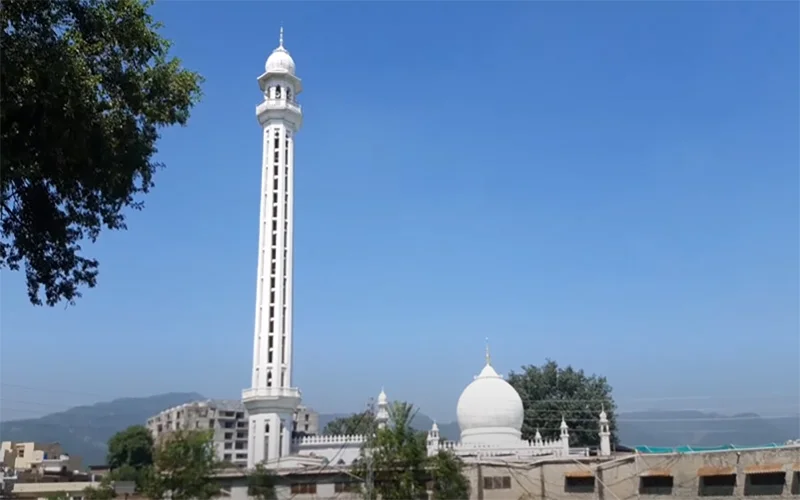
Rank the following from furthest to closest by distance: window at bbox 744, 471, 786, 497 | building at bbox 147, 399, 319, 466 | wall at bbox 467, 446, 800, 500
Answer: building at bbox 147, 399, 319, 466 < wall at bbox 467, 446, 800, 500 < window at bbox 744, 471, 786, 497

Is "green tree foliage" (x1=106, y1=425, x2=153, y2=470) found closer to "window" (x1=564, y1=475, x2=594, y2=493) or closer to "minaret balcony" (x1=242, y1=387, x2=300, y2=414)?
"minaret balcony" (x1=242, y1=387, x2=300, y2=414)

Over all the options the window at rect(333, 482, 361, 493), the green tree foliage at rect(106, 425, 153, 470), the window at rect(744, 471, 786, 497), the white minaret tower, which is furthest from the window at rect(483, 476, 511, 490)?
the green tree foliage at rect(106, 425, 153, 470)

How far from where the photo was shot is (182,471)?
28.5 metres

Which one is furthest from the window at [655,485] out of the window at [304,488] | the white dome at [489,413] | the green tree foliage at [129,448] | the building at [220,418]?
the building at [220,418]

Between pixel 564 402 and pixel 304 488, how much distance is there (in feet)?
75.7

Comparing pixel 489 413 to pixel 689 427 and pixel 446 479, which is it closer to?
pixel 446 479

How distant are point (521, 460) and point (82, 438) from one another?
180 m

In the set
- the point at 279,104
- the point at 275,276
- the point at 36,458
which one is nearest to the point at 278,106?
the point at 279,104

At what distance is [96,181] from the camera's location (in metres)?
12.0

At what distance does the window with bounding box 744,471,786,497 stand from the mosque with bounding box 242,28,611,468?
783cm

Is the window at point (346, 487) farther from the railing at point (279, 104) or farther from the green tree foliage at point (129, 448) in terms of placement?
the green tree foliage at point (129, 448)

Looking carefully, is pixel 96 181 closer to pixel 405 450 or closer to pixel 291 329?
pixel 405 450

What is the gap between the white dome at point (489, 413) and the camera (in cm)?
3525

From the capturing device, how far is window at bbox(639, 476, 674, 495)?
25.7 meters
